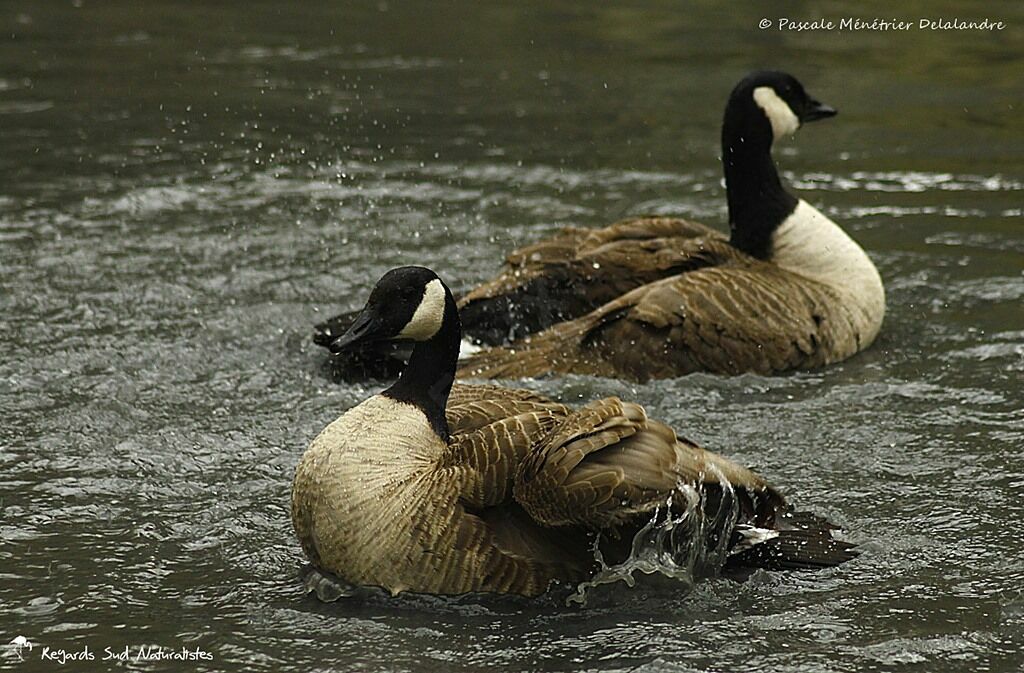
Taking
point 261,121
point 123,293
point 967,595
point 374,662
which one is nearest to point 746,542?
point 967,595

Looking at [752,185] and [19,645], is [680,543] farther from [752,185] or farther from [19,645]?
[752,185]

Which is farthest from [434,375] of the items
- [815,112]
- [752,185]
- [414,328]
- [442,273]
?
[815,112]

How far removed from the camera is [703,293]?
946cm

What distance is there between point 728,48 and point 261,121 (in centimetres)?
554

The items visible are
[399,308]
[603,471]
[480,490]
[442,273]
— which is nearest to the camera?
[603,471]

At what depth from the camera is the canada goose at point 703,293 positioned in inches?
367

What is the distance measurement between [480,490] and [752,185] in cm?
459

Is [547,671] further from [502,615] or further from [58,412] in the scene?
[58,412]

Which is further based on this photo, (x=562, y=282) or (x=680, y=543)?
(x=562, y=282)

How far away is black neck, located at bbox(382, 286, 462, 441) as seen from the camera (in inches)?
263

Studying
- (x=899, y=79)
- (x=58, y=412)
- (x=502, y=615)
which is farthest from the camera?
(x=899, y=79)

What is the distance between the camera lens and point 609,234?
10.0m

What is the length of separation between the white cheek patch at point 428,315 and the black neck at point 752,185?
400cm

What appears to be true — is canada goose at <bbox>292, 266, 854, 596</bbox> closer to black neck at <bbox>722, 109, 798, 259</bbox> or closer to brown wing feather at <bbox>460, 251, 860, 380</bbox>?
brown wing feather at <bbox>460, 251, 860, 380</bbox>
